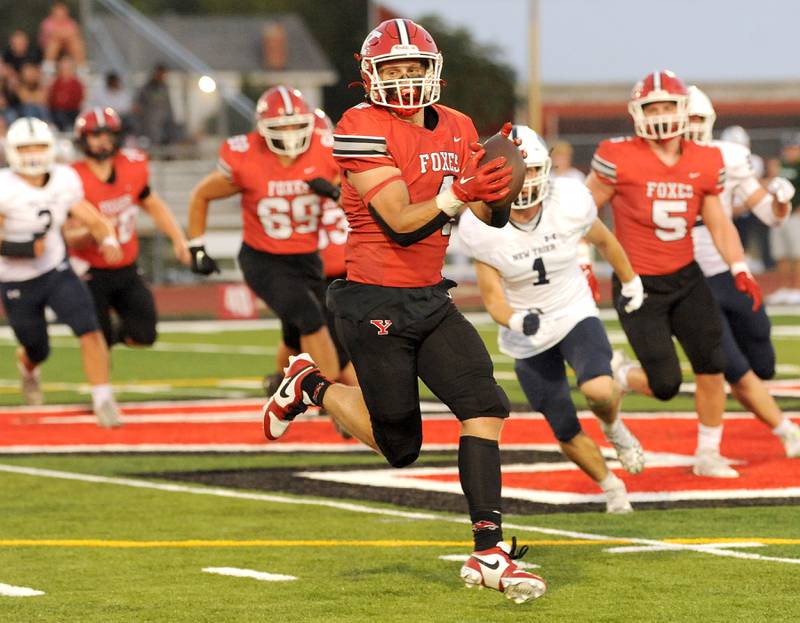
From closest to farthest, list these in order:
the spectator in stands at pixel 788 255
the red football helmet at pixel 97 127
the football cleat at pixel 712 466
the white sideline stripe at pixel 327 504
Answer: the white sideline stripe at pixel 327 504 < the football cleat at pixel 712 466 < the red football helmet at pixel 97 127 < the spectator in stands at pixel 788 255

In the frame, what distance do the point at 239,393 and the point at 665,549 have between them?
6.74 m

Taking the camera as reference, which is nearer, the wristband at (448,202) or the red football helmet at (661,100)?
the wristband at (448,202)

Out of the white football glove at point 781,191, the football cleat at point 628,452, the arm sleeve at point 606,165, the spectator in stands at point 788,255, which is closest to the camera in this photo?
the football cleat at point 628,452

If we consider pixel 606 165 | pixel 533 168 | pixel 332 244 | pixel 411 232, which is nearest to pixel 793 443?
pixel 606 165

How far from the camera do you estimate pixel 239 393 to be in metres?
13.1

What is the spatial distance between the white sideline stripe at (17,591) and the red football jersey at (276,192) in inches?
172

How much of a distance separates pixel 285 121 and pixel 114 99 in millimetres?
13596

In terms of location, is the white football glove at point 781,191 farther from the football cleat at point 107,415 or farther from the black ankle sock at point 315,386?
the football cleat at point 107,415

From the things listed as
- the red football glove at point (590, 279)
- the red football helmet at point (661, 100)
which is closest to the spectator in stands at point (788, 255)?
the red football helmet at point (661, 100)

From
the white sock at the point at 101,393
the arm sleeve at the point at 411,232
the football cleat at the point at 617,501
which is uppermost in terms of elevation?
the arm sleeve at the point at 411,232

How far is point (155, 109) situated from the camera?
24391 mm

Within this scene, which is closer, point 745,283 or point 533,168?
point 533,168

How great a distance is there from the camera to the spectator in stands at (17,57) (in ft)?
76.9

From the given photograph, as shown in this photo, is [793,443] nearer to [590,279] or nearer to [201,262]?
[590,279]
